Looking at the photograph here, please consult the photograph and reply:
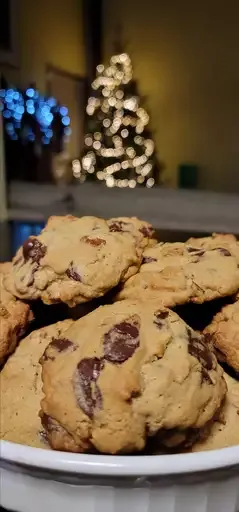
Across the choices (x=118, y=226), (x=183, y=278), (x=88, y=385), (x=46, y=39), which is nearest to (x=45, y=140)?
(x=46, y=39)

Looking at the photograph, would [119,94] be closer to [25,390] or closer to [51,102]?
[51,102]

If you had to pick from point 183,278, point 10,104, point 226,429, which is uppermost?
point 10,104

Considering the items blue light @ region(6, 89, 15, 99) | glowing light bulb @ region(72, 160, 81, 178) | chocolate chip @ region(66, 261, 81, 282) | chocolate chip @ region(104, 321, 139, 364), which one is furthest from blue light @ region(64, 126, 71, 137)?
chocolate chip @ region(104, 321, 139, 364)

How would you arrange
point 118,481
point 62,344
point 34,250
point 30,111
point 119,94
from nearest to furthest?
point 118,481 → point 62,344 → point 34,250 → point 30,111 → point 119,94

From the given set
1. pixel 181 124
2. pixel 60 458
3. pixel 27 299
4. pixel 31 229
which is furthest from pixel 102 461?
pixel 181 124

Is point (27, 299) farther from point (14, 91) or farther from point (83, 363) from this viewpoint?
point (14, 91)

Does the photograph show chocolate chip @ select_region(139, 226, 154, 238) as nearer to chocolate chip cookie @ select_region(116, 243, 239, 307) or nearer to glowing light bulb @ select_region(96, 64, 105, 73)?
chocolate chip cookie @ select_region(116, 243, 239, 307)
